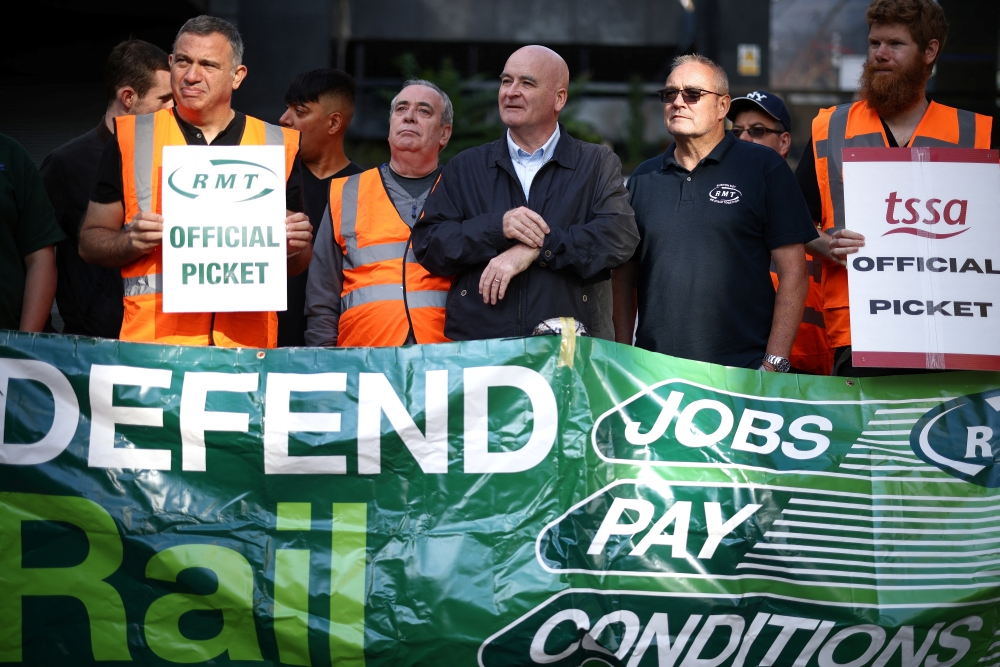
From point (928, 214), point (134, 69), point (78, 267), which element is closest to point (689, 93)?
point (928, 214)

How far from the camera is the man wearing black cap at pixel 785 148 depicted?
5.14m

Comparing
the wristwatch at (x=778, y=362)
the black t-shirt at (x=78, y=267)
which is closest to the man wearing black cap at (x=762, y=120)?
the wristwatch at (x=778, y=362)

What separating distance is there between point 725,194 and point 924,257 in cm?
82

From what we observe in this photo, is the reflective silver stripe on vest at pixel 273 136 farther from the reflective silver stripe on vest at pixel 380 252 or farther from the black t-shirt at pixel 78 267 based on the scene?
the black t-shirt at pixel 78 267

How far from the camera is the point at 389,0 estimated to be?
647 inches

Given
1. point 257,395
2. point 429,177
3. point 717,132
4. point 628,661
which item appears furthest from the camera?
point 429,177

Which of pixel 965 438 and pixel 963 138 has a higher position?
pixel 963 138

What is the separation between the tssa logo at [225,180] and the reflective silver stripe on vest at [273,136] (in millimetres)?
319

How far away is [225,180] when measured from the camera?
13.0ft

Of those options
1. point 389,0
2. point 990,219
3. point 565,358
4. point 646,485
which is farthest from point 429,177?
point 389,0

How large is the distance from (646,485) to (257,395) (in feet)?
4.39

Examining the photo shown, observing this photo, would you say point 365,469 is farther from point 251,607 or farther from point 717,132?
point 717,132

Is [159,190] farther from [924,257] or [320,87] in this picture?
[924,257]

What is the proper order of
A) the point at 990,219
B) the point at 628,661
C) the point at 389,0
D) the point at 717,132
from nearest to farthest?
1. the point at 628,661
2. the point at 990,219
3. the point at 717,132
4. the point at 389,0
